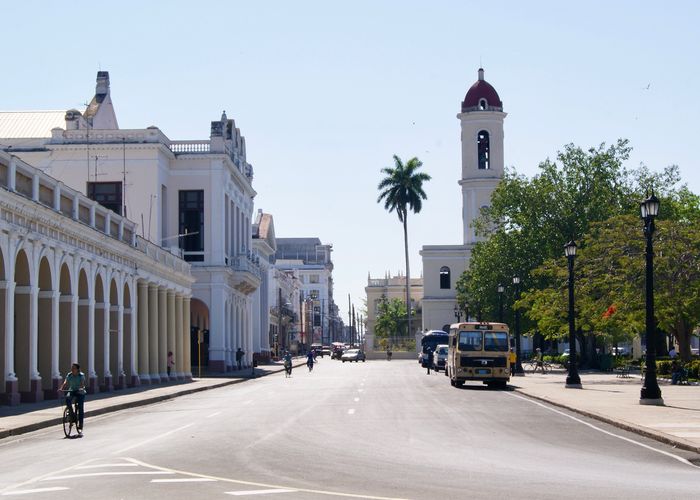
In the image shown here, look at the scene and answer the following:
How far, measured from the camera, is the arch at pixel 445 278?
135250 mm

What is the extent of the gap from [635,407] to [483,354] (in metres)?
16.5

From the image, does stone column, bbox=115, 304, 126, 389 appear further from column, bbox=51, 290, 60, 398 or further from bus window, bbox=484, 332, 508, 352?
bus window, bbox=484, 332, 508, 352

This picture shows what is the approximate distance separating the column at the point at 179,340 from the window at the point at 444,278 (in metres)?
72.4

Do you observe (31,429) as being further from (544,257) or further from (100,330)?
(544,257)

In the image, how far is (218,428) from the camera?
2527 cm

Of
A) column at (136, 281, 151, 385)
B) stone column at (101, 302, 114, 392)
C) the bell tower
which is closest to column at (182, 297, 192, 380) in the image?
column at (136, 281, 151, 385)

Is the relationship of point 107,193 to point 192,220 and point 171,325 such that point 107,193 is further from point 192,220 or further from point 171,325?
point 171,325

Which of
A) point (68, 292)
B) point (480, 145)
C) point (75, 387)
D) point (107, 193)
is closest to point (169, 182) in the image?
point (107, 193)

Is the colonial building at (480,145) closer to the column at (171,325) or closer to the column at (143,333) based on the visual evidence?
the column at (171,325)

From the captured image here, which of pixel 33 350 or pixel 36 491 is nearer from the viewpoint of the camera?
pixel 36 491

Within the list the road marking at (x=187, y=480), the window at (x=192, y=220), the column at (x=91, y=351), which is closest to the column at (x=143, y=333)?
the column at (x=91, y=351)

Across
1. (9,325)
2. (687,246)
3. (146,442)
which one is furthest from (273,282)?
(146,442)

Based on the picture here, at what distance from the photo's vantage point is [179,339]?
63281 millimetres

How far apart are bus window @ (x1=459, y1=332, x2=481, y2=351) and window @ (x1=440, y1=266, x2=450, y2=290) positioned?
88207 mm
